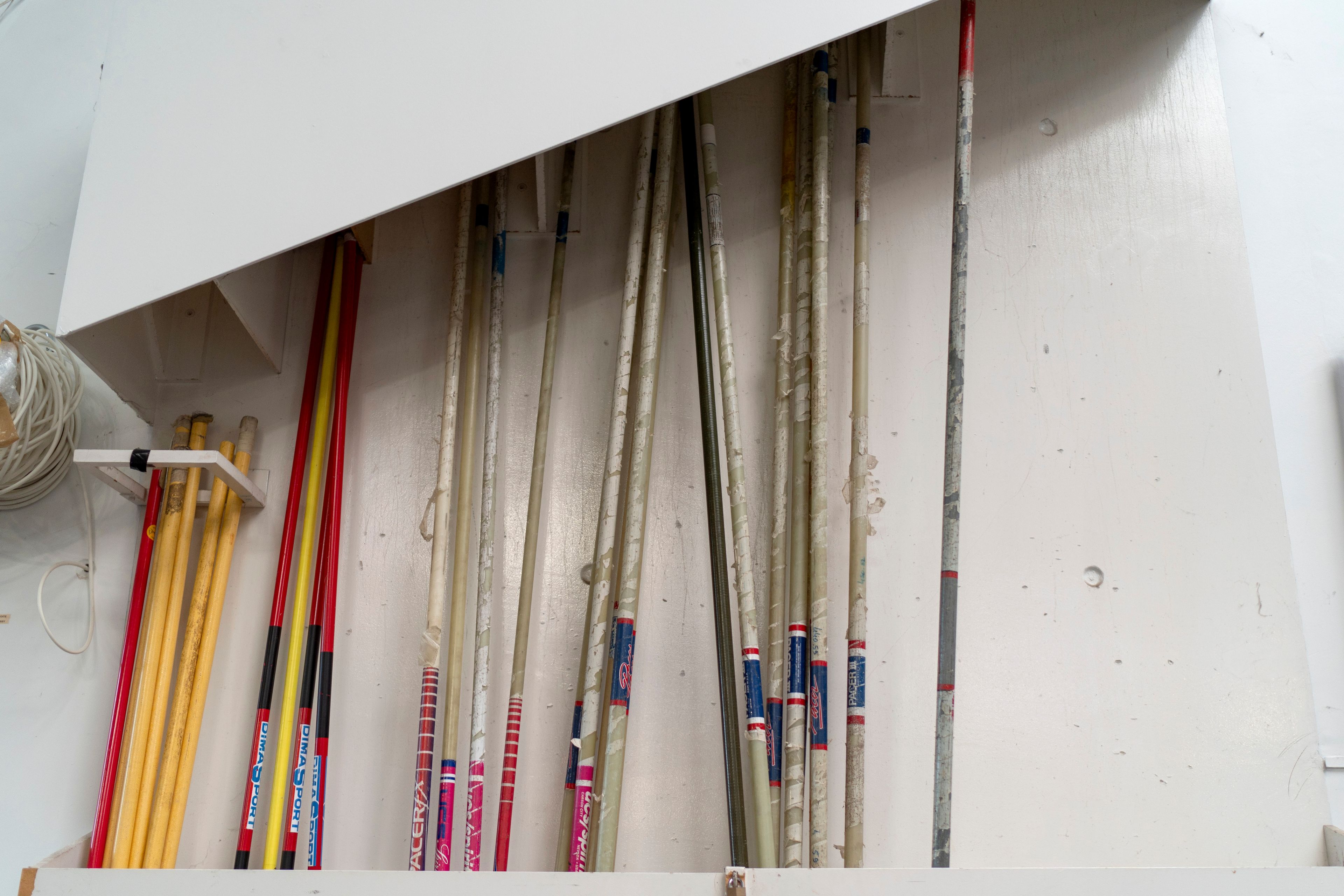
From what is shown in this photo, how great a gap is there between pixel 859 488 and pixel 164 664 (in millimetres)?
955

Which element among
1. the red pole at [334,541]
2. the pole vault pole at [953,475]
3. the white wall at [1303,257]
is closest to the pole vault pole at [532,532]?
the red pole at [334,541]

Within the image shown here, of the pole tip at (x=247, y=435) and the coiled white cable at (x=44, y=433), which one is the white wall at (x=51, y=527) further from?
the pole tip at (x=247, y=435)

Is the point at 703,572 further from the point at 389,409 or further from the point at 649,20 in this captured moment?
the point at 649,20

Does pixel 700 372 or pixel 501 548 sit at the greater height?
pixel 700 372

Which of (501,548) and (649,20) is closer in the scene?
(649,20)

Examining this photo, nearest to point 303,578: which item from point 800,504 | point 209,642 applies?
point 209,642

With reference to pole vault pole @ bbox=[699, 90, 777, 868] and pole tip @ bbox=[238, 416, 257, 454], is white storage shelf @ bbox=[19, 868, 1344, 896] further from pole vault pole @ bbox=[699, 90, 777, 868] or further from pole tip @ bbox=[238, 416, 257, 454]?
pole tip @ bbox=[238, 416, 257, 454]

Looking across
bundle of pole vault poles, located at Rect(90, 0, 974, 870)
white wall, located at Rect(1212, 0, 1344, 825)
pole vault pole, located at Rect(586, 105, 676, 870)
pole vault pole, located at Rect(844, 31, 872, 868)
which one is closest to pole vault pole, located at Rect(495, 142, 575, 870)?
bundle of pole vault poles, located at Rect(90, 0, 974, 870)

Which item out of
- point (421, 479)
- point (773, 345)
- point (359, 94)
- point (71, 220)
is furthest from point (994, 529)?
point (71, 220)

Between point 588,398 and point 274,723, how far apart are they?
0.63 meters

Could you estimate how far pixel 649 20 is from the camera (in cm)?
123

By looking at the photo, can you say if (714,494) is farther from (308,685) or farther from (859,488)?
(308,685)

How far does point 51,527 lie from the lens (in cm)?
147

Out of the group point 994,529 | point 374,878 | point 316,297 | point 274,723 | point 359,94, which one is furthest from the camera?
point 316,297
